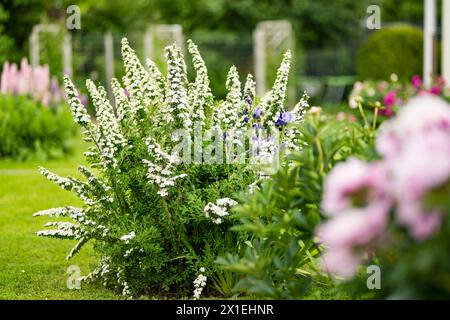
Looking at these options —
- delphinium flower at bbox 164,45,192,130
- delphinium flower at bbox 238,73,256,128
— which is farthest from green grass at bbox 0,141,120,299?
delphinium flower at bbox 238,73,256,128

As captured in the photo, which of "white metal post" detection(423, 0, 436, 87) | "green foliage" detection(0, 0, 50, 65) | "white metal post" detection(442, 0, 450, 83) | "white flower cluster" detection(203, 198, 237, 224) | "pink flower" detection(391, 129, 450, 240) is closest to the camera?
"pink flower" detection(391, 129, 450, 240)

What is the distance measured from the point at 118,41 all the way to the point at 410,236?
18.7m

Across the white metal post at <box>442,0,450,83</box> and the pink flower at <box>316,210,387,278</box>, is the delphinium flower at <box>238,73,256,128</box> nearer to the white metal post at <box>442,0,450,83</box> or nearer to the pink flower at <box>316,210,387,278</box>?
the pink flower at <box>316,210,387,278</box>

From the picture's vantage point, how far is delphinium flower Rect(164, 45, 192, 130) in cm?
455

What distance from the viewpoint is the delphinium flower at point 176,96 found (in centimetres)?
455

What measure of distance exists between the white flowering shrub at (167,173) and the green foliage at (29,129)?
622 centimetres

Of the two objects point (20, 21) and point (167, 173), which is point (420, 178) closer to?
point (167, 173)

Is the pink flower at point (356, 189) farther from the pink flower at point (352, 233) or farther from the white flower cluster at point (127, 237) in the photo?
the white flower cluster at point (127, 237)

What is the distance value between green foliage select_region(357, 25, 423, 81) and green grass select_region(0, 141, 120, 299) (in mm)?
9369

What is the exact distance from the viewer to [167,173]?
14.4 feet

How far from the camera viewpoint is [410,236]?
2.21 metres

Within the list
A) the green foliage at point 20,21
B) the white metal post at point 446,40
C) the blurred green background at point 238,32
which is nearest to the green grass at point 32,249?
the green foliage at point 20,21

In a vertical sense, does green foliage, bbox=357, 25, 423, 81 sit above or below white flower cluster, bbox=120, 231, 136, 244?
below
